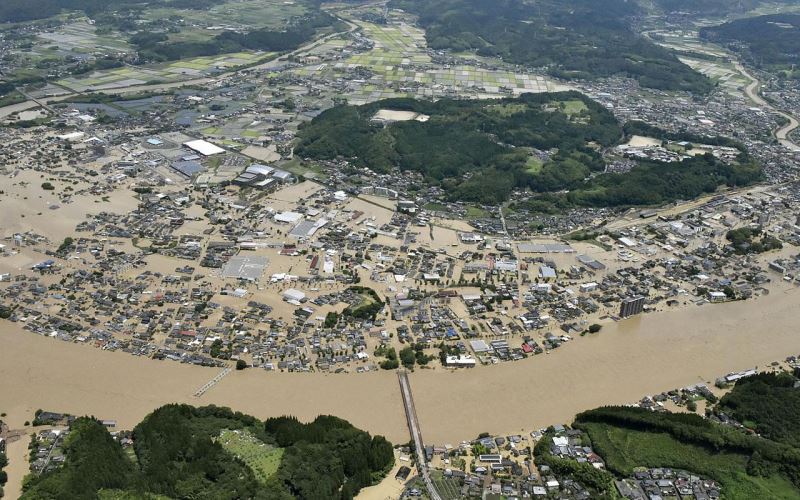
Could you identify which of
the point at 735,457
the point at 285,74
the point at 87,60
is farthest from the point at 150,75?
the point at 735,457

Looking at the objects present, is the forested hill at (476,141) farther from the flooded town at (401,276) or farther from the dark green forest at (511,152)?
the flooded town at (401,276)

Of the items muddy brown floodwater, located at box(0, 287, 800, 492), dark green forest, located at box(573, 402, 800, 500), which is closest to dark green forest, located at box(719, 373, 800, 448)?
dark green forest, located at box(573, 402, 800, 500)

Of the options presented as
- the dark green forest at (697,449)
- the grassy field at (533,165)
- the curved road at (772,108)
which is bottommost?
the curved road at (772,108)

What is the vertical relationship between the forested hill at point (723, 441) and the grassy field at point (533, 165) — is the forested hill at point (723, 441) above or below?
above

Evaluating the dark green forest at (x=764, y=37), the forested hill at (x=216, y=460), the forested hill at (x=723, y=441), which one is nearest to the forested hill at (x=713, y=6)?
the dark green forest at (x=764, y=37)

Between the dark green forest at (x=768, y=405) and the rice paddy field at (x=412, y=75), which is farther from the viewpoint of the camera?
the rice paddy field at (x=412, y=75)

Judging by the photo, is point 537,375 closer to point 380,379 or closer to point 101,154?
point 380,379
